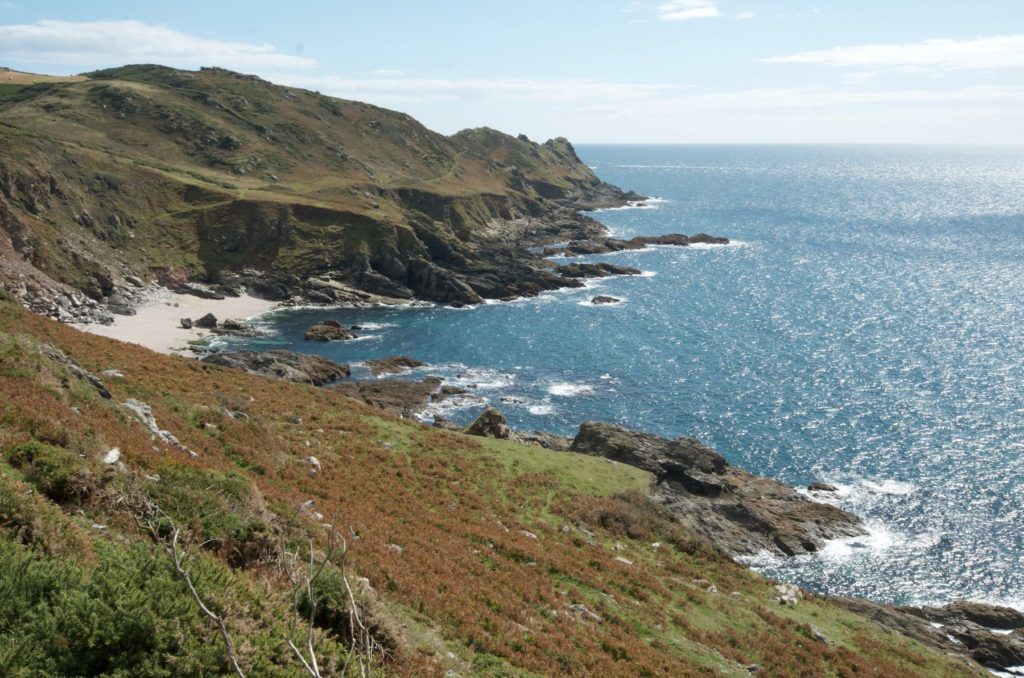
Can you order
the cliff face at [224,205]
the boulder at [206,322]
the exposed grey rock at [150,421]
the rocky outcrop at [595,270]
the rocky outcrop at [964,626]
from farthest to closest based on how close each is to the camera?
the rocky outcrop at [595,270], the cliff face at [224,205], the boulder at [206,322], the rocky outcrop at [964,626], the exposed grey rock at [150,421]

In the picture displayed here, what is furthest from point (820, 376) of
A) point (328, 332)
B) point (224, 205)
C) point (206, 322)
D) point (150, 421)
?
point (224, 205)

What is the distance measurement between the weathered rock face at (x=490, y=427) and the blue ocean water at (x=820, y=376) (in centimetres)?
1264

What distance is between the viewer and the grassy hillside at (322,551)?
32.2 feet

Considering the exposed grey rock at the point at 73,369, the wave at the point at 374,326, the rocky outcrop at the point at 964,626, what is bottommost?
the rocky outcrop at the point at 964,626

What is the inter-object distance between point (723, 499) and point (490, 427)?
56.6 ft

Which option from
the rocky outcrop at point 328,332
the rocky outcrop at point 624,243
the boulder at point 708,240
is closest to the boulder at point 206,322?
the rocky outcrop at point 328,332

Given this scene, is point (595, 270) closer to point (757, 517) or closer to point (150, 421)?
point (757, 517)

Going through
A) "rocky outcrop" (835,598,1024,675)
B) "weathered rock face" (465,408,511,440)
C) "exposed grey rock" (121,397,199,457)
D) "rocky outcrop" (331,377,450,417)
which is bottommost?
"rocky outcrop" (835,598,1024,675)

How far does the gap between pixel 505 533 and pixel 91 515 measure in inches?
650

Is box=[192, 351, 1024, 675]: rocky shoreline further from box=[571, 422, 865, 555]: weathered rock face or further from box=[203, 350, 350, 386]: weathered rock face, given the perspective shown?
box=[203, 350, 350, 386]: weathered rock face

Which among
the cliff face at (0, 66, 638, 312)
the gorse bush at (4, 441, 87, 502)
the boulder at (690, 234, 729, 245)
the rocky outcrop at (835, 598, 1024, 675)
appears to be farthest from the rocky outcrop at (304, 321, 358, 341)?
the boulder at (690, 234, 729, 245)

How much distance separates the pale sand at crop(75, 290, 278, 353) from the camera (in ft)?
254

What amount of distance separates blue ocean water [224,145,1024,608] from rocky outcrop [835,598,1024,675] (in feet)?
8.93

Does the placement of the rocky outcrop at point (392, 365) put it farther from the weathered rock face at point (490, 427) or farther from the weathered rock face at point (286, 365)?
the weathered rock face at point (490, 427)
